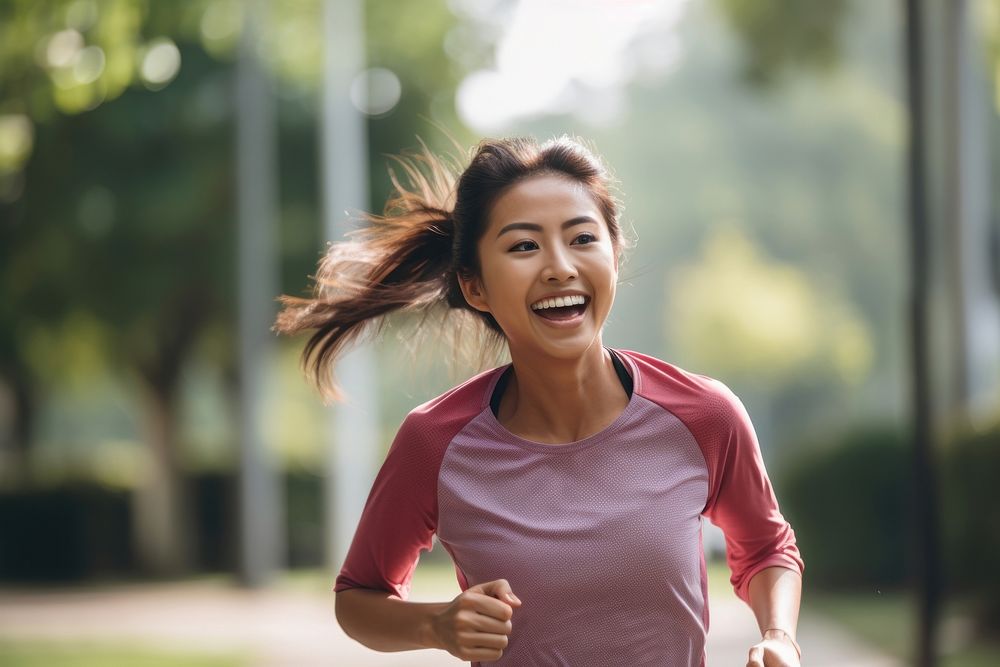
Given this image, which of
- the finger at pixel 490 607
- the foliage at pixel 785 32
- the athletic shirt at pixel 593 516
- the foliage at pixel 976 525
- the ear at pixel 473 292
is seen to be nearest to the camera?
the finger at pixel 490 607

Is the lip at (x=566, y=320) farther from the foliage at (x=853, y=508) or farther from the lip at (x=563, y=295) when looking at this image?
the foliage at (x=853, y=508)

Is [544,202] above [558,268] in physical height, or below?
above

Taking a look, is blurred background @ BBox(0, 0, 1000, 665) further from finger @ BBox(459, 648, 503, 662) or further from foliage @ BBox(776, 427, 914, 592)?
finger @ BBox(459, 648, 503, 662)

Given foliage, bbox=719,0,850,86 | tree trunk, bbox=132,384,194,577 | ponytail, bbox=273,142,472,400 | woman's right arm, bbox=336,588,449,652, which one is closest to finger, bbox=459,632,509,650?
woman's right arm, bbox=336,588,449,652

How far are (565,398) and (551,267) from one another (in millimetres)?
242

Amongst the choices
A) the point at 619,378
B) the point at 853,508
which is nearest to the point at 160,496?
the point at 853,508

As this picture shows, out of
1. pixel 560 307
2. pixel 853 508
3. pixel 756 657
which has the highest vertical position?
pixel 853 508

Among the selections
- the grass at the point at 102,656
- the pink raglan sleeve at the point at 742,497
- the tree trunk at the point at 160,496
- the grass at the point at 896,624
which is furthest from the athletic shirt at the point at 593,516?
the tree trunk at the point at 160,496

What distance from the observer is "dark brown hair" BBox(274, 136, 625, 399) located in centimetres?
277

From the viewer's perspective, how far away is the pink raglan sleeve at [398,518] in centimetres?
262

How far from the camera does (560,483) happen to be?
8.32ft

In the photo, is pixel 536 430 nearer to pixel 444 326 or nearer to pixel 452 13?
pixel 444 326

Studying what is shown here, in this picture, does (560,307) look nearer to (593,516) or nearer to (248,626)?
(593,516)

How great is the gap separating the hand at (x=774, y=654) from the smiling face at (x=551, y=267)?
1.90 feet
